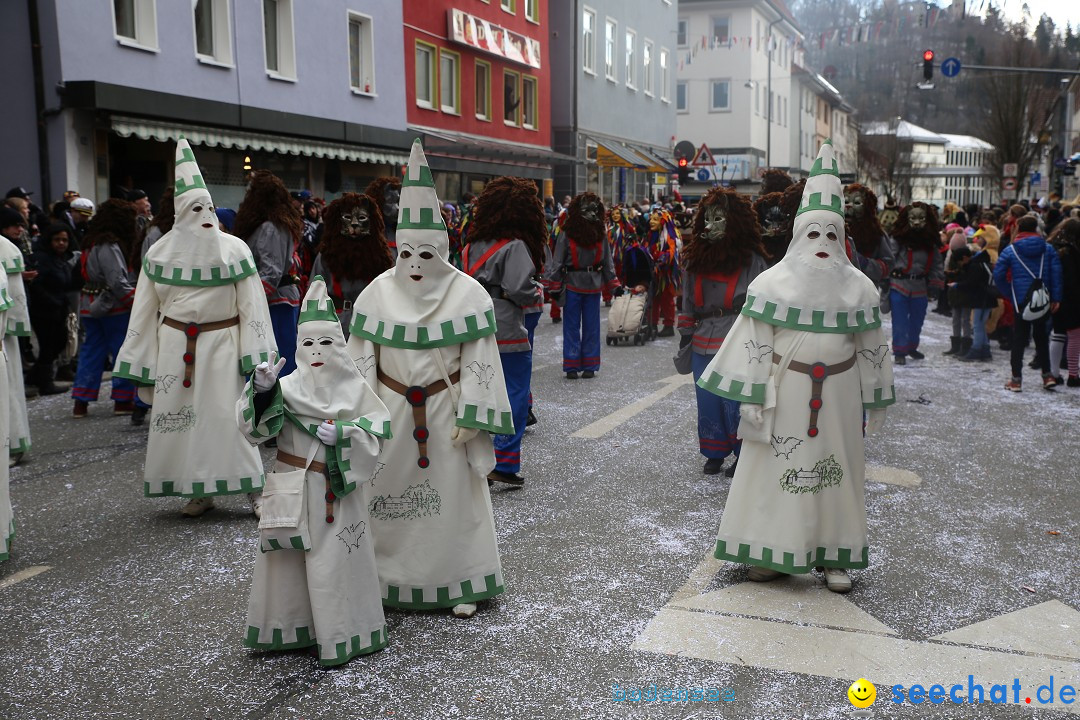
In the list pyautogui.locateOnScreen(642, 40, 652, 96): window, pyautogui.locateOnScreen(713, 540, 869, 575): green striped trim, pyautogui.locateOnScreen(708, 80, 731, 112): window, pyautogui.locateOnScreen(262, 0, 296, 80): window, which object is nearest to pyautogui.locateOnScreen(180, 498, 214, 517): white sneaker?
pyautogui.locateOnScreen(713, 540, 869, 575): green striped trim

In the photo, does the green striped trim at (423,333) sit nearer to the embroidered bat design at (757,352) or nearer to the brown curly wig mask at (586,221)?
the embroidered bat design at (757,352)

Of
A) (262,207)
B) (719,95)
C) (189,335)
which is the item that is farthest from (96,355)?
(719,95)

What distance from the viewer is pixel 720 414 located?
23.9ft

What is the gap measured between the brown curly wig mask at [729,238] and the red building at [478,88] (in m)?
18.1

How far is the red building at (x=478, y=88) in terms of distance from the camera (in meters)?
25.2

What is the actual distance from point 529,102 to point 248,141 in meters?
14.4

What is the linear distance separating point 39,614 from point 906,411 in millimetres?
7766

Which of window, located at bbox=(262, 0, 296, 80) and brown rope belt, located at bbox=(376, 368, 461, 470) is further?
window, located at bbox=(262, 0, 296, 80)

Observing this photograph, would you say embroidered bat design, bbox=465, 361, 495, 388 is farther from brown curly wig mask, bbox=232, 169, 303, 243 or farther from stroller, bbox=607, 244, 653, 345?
stroller, bbox=607, 244, 653, 345

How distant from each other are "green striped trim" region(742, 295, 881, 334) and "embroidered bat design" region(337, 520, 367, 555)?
2186 mm

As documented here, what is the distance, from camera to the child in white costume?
400 cm

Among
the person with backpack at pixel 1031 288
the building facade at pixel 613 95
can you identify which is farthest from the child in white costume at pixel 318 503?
the building facade at pixel 613 95

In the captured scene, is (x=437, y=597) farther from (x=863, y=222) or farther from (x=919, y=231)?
(x=919, y=231)

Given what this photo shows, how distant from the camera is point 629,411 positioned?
31.7ft
